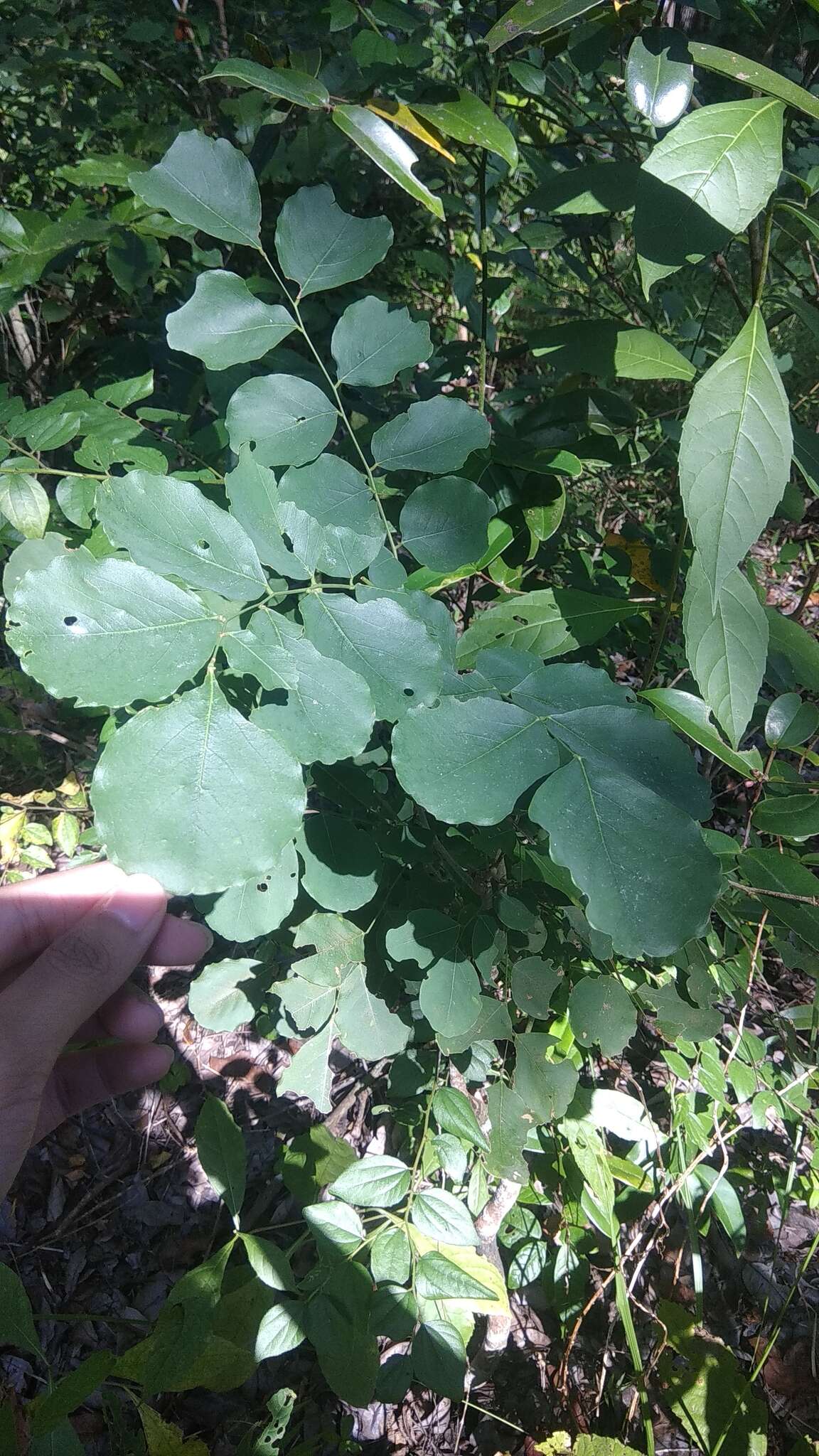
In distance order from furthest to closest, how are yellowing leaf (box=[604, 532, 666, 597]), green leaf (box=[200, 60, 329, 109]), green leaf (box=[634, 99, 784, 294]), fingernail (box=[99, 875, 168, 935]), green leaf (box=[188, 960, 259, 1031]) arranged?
yellowing leaf (box=[604, 532, 666, 597]) → green leaf (box=[188, 960, 259, 1031]) → fingernail (box=[99, 875, 168, 935]) → green leaf (box=[200, 60, 329, 109]) → green leaf (box=[634, 99, 784, 294])

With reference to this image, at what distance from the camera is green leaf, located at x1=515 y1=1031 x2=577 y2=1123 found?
1236 millimetres

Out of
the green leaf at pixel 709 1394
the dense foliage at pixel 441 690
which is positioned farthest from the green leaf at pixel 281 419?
the green leaf at pixel 709 1394

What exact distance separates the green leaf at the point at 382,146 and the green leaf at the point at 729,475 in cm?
41

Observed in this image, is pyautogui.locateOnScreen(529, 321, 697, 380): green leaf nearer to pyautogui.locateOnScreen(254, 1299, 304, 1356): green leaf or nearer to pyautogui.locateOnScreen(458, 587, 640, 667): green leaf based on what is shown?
pyautogui.locateOnScreen(458, 587, 640, 667): green leaf

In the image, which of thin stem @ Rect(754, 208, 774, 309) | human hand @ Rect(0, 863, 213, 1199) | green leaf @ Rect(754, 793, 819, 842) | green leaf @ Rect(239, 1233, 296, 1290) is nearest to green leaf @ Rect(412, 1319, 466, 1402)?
green leaf @ Rect(239, 1233, 296, 1290)

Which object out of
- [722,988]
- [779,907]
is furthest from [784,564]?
[779,907]

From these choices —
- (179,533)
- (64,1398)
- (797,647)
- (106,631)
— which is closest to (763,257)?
(797,647)

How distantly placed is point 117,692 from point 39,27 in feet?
8.60

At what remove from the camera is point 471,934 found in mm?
1211

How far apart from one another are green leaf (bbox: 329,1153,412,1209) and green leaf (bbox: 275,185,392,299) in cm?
130

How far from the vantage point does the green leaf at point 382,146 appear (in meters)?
0.93

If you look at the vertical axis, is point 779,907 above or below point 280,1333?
above

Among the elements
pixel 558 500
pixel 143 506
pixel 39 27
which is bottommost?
pixel 558 500

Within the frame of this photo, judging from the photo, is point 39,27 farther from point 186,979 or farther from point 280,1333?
point 280,1333
